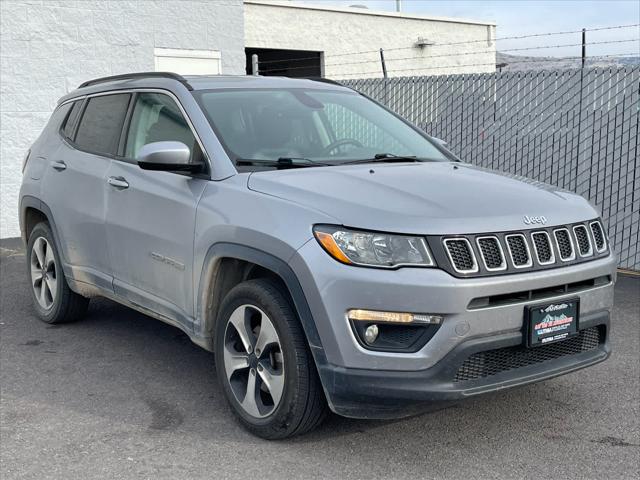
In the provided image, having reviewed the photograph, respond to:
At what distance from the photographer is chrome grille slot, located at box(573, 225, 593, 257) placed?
399 cm

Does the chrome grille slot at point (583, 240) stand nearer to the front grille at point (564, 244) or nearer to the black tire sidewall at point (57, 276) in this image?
the front grille at point (564, 244)

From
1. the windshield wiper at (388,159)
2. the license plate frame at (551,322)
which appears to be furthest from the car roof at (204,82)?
the license plate frame at (551,322)

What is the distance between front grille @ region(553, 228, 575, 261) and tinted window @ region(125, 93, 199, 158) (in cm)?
202

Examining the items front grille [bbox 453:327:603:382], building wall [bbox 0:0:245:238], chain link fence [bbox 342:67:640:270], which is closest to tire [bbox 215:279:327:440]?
front grille [bbox 453:327:603:382]

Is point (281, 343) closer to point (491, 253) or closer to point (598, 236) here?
point (491, 253)

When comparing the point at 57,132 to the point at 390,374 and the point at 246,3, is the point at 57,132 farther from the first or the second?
the point at 246,3

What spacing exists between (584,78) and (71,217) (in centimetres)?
578

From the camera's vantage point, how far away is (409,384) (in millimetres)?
3510

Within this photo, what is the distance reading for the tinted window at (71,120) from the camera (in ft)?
19.9

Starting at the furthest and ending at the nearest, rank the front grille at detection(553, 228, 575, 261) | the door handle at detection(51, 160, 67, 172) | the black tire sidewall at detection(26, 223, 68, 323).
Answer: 1. the black tire sidewall at detection(26, 223, 68, 323)
2. the door handle at detection(51, 160, 67, 172)
3. the front grille at detection(553, 228, 575, 261)

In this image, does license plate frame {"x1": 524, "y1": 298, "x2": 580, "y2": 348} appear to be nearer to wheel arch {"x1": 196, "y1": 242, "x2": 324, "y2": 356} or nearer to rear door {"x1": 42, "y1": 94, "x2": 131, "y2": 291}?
wheel arch {"x1": 196, "y1": 242, "x2": 324, "y2": 356}

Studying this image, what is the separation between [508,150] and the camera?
970cm

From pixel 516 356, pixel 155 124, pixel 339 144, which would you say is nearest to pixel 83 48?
pixel 155 124

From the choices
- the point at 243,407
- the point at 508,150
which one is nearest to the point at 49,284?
the point at 243,407
